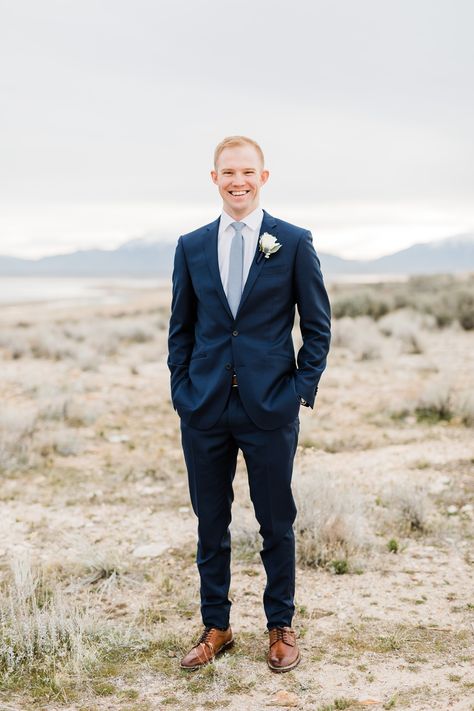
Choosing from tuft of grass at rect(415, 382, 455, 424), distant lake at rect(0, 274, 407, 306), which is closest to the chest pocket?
tuft of grass at rect(415, 382, 455, 424)

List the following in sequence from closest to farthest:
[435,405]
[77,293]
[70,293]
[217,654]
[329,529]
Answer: [217,654]
[329,529]
[435,405]
[77,293]
[70,293]

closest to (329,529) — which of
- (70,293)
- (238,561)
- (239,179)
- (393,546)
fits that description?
(393,546)

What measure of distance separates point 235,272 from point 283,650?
5.92 ft

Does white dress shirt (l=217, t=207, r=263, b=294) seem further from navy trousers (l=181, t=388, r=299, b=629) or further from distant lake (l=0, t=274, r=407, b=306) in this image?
distant lake (l=0, t=274, r=407, b=306)

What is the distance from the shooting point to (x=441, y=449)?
293 inches

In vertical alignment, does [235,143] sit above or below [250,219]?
above

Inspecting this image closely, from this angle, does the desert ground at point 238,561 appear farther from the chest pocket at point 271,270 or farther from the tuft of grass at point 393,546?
the chest pocket at point 271,270

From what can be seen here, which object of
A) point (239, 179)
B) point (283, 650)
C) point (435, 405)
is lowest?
point (283, 650)

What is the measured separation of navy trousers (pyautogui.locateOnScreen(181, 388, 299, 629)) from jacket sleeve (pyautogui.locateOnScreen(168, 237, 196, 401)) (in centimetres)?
28

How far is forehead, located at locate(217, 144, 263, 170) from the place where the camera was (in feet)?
10.5

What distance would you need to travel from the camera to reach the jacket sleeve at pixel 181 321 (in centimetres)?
338

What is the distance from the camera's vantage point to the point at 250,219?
10.8 feet

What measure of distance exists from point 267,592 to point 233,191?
194cm

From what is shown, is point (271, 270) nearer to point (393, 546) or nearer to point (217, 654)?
point (217, 654)
